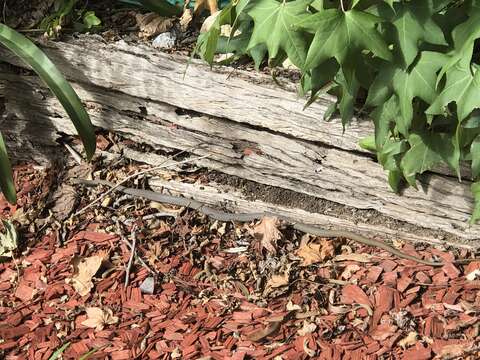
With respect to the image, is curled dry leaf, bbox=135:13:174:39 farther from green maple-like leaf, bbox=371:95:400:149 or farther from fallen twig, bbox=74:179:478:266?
green maple-like leaf, bbox=371:95:400:149

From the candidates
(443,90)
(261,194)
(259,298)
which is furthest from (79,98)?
(443,90)

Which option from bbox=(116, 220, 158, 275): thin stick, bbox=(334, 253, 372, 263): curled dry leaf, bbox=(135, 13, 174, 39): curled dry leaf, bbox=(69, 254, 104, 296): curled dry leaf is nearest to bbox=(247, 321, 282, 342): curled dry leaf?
bbox=(334, 253, 372, 263): curled dry leaf

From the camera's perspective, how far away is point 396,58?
256 cm

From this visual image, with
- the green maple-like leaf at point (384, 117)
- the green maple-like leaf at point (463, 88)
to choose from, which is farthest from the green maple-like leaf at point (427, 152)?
the green maple-like leaf at point (463, 88)

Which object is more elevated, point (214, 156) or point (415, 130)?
point (415, 130)

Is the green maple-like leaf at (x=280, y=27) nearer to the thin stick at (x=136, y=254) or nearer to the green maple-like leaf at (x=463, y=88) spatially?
the green maple-like leaf at (x=463, y=88)

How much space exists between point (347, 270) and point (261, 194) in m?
0.54

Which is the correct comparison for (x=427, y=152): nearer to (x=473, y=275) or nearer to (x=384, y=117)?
(x=384, y=117)

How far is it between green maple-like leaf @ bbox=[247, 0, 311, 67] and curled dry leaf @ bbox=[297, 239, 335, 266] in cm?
96

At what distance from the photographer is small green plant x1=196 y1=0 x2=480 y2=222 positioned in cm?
238

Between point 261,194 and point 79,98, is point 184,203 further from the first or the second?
point 79,98

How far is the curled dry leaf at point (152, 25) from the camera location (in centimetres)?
347

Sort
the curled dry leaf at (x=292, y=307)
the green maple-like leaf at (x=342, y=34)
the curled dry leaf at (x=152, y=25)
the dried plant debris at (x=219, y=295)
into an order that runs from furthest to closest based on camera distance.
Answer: the curled dry leaf at (x=152, y=25), the curled dry leaf at (x=292, y=307), the dried plant debris at (x=219, y=295), the green maple-like leaf at (x=342, y=34)

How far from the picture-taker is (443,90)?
8.22ft
